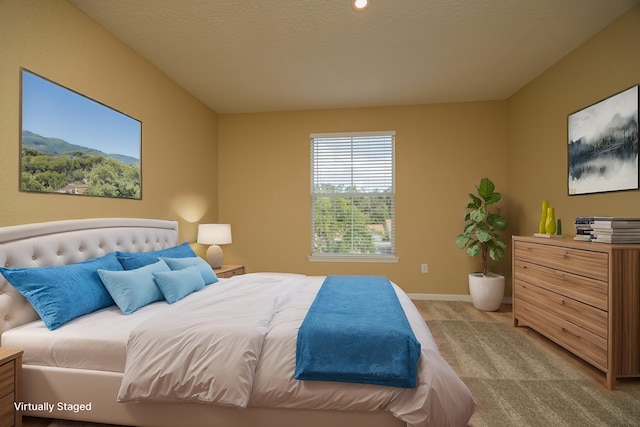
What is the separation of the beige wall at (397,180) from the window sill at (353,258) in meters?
0.08

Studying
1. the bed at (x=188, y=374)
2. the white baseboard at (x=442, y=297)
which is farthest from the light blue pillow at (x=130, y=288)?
the white baseboard at (x=442, y=297)

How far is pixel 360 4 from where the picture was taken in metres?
2.31

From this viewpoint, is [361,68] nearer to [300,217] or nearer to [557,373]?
[300,217]

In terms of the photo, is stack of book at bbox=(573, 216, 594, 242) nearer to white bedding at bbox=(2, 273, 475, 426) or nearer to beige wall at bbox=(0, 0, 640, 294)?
beige wall at bbox=(0, 0, 640, 294)

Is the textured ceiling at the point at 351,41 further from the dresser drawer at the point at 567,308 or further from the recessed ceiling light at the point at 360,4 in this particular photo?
the dresser drawer at the point at 567,308

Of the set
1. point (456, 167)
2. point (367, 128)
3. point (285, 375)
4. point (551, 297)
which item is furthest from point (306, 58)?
point (551, 297)

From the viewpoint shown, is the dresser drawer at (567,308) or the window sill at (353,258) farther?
the window sill at (353,258)

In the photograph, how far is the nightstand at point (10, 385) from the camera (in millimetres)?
1498

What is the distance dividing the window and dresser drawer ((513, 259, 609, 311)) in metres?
1.66

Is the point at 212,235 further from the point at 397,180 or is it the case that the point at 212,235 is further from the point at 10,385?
the point at 397,180

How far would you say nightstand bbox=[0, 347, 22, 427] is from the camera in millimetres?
1498

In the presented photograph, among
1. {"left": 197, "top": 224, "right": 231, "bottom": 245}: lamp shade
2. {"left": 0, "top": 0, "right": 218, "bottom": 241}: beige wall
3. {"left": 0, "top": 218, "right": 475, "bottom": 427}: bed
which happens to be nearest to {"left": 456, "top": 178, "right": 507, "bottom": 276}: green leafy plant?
{"left": 0, "top": 218, "right": 475, "bottom": 427}: bed

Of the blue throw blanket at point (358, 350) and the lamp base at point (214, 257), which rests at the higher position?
the lamp base at point (214, 257)

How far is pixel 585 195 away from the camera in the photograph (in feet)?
9.53
